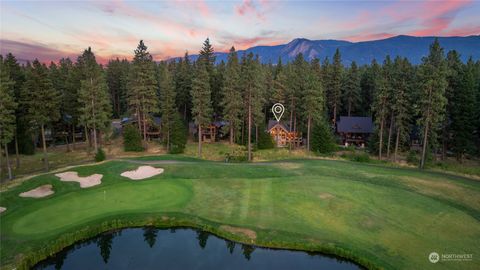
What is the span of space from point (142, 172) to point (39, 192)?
9353 millimetres

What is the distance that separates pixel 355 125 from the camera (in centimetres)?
6094

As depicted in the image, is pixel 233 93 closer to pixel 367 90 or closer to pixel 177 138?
pixel 177 138

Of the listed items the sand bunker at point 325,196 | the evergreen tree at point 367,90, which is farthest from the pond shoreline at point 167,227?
the evergreen tree at point 367,90

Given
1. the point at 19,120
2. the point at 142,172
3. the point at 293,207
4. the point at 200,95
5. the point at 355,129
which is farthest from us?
the point at 355,129

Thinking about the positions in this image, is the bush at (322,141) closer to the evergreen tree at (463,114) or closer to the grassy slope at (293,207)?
the grassy slope at (293,207)

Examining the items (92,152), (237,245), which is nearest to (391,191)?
(237,245)

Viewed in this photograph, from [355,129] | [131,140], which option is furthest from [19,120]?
[355,129]

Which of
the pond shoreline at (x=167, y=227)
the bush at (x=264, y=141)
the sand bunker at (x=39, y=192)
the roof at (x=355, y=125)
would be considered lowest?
the pond shoreline at (x=167, y=227)

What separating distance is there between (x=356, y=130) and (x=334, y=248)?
46.1m

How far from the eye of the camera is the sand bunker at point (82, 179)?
29.0m

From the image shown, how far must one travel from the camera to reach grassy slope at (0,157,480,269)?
18.8m

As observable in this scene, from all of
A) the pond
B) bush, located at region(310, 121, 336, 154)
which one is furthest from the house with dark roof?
the pond

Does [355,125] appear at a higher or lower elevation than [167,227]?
higher

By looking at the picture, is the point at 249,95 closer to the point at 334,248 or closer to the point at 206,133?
the point at 206,133
